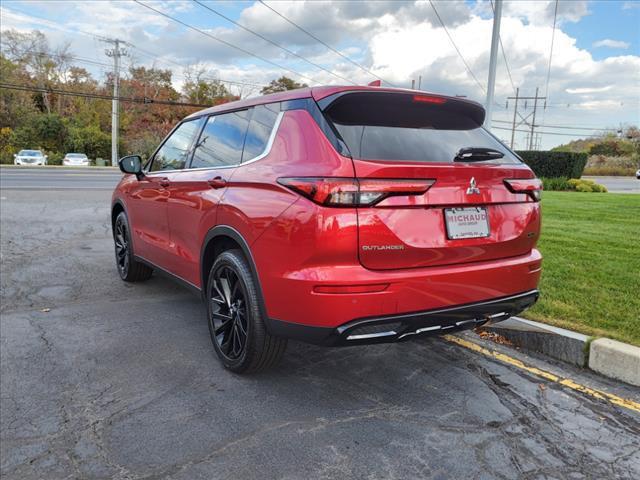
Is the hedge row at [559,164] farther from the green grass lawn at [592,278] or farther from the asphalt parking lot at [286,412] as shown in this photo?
the asphalt parking lot at [286,412]

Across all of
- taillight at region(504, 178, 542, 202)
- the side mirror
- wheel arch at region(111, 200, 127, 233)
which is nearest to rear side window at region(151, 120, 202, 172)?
the side mirror

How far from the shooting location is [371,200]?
2.62 meters

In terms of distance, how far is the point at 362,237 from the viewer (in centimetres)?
261

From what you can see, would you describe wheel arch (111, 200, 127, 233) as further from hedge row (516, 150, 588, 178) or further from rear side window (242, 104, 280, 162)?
hedge row (516, 150, 588, 178)

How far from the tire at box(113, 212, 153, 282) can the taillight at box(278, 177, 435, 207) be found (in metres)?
3.47

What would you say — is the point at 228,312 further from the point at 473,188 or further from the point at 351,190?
the point at 473,188

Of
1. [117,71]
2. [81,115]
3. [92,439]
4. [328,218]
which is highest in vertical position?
[117,71]

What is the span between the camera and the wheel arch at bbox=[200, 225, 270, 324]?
3.04 metres

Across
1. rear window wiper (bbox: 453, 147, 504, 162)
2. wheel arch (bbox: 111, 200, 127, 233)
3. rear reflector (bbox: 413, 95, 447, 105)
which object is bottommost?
wheel arch (bbox: 111, 200, 127, 233)

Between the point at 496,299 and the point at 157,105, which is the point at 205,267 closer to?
the point at 496,299

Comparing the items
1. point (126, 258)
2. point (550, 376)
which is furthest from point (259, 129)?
point (126, 258)

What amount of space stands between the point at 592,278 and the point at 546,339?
1792mm

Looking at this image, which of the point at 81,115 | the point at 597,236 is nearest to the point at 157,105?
the point at 81,115

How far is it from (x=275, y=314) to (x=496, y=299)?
1339 mm
